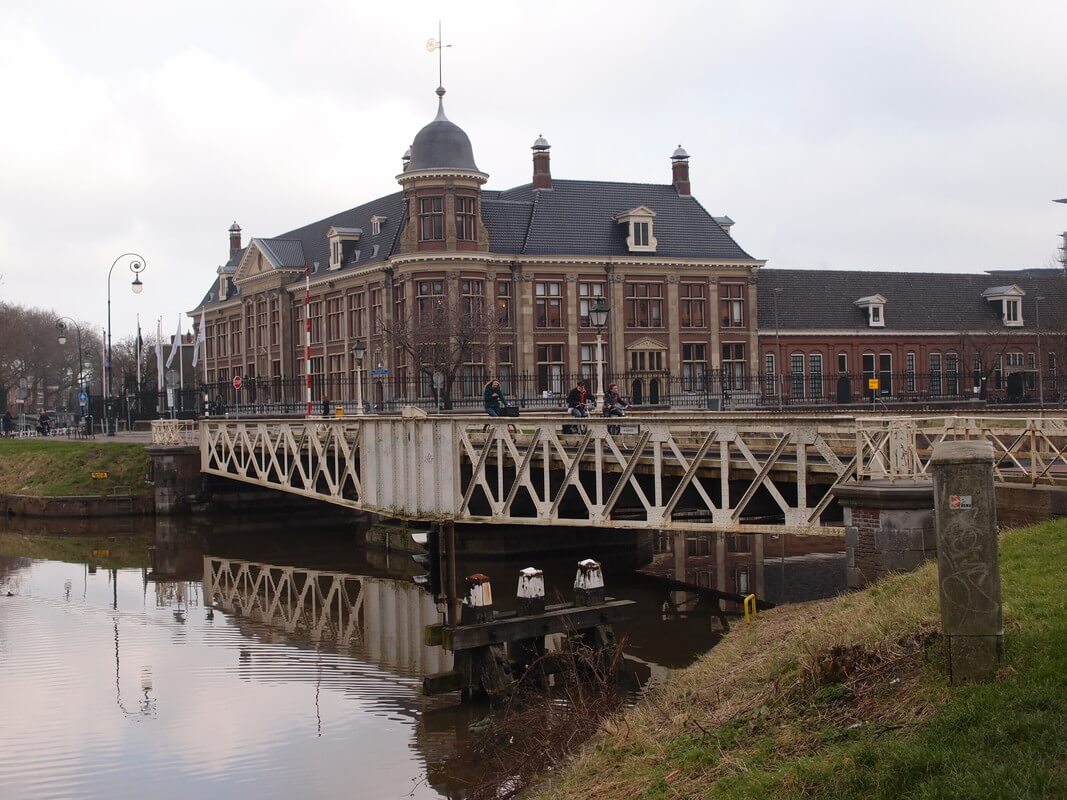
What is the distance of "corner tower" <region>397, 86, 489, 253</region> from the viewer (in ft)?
199

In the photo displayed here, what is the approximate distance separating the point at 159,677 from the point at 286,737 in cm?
506

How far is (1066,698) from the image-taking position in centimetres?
834

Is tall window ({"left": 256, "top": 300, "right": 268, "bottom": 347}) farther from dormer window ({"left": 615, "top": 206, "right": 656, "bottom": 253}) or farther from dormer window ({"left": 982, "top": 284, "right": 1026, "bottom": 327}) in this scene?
dormer window ({"left": 982, "top": 284, "right": 1026, "bottom": 327})

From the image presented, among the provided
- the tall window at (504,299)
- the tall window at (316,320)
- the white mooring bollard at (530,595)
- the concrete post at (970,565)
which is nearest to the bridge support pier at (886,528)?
the white mooring bollard at (530,595)

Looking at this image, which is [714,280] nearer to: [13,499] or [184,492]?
[184,492]

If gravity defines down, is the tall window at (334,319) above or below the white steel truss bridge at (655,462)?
above

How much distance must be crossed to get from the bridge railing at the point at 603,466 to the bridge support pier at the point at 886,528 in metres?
1.40

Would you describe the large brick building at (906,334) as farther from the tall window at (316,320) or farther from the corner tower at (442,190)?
the tall window at (316,320)

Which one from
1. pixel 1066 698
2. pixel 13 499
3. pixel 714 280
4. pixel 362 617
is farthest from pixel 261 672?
pixel 714 280

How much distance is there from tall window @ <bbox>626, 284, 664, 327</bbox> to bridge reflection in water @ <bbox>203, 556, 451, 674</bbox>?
34.8m

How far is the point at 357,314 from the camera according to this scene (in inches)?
2736

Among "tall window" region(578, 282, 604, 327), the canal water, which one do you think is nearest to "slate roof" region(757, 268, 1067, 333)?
"tall window" region(578, 282, 604, 327)

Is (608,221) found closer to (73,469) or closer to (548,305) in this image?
(548,305)

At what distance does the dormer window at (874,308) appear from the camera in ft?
251
